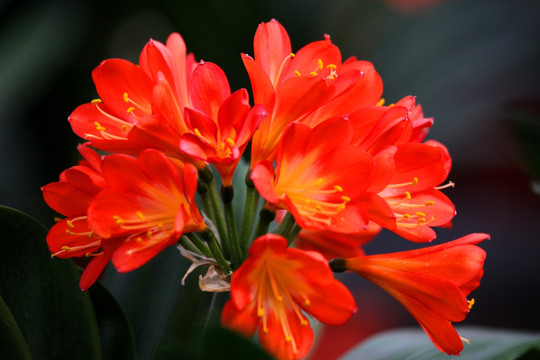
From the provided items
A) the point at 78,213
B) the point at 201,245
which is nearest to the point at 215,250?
the point at 201,245

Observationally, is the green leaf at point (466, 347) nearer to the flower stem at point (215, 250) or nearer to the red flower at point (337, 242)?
the red flower at point (337, 242)

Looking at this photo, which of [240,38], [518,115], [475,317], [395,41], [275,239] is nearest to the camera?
[275,239]

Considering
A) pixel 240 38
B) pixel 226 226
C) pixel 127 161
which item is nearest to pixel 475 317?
pixel 240 38

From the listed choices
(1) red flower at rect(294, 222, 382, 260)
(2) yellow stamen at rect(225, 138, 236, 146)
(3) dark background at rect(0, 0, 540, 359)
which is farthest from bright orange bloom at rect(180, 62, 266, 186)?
(3) dark background at rect(0, 0, 540, 359)

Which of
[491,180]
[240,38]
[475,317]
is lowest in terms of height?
[475,317]

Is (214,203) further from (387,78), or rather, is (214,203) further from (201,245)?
(387,78)

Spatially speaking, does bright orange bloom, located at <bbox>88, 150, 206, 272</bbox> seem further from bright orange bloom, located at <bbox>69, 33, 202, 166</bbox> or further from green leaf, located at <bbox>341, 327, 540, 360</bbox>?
green leaf, located at <bbox>341, 327, 540, 360</bbox>

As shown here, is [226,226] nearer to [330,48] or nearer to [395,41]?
[330,48]
